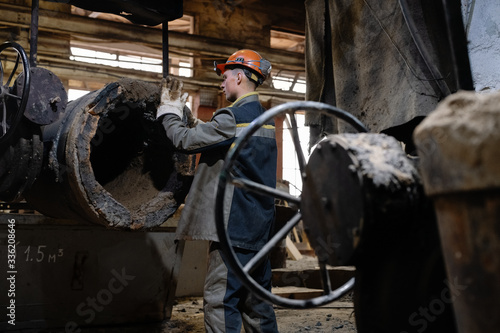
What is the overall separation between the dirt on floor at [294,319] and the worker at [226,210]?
3.13 ft

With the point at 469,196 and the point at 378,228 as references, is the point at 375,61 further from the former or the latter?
the point at 469,196

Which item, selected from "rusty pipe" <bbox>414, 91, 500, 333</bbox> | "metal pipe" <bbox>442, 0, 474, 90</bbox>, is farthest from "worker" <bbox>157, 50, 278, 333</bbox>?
"rusty pipe" <bbox>414, 91, 500, 333</bbox>

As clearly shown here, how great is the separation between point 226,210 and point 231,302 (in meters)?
0.44

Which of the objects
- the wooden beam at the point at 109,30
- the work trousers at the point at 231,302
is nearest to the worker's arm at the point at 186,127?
the work trousers at the point at 231,302

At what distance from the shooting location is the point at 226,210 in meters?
2.18

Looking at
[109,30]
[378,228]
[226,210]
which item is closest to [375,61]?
[226,210]

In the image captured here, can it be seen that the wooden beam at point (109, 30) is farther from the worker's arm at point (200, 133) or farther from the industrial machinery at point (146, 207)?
the worker's arm at point (200, 133)

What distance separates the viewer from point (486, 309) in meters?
0.67

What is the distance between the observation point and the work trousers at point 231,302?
210cm

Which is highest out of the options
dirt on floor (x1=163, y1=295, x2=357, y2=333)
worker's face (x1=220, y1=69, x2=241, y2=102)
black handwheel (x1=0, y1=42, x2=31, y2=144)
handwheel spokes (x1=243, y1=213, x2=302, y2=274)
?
worker's face (x1=220, y1=69, x2=241, y2=102)

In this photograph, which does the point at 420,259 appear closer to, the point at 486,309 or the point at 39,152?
the point at 486,309

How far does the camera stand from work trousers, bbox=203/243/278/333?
210 centimetres

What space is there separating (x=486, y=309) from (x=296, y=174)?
954cm

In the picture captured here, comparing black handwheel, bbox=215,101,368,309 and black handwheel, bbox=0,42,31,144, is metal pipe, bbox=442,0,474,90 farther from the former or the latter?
black handwheel, bbox=0,42,31,144
